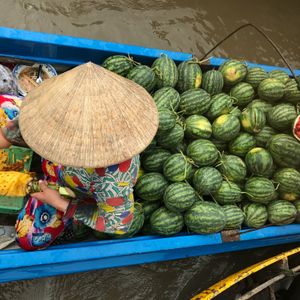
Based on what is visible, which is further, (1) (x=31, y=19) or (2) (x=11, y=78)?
(1) (x=31, y=19)

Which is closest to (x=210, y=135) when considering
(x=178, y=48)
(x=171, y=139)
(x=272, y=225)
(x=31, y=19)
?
(x=171, y=139)

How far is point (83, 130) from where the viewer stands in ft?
4.58

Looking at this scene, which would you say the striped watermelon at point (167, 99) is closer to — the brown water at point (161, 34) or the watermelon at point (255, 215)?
the watermelon at point (255, 215)

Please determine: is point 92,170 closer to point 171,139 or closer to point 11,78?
point 171,139

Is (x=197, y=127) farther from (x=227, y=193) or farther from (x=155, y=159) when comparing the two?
(x=227, y=193)

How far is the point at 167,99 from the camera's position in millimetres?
2465

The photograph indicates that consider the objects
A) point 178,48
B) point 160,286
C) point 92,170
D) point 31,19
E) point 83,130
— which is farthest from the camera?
point 178,48

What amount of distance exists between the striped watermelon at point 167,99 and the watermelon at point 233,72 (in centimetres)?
52

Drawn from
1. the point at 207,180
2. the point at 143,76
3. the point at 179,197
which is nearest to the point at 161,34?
the point at 143,76

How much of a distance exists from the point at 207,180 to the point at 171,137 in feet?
1.20

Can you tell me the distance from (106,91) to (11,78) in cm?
147

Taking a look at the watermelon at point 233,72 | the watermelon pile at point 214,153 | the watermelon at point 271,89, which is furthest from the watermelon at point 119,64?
the watermelon at point 271,89

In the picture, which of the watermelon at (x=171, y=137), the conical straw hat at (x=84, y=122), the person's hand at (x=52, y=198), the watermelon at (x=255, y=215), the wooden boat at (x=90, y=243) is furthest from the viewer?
the watermelon at (x=255, y=215)

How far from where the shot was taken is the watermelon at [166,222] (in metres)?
2.31
